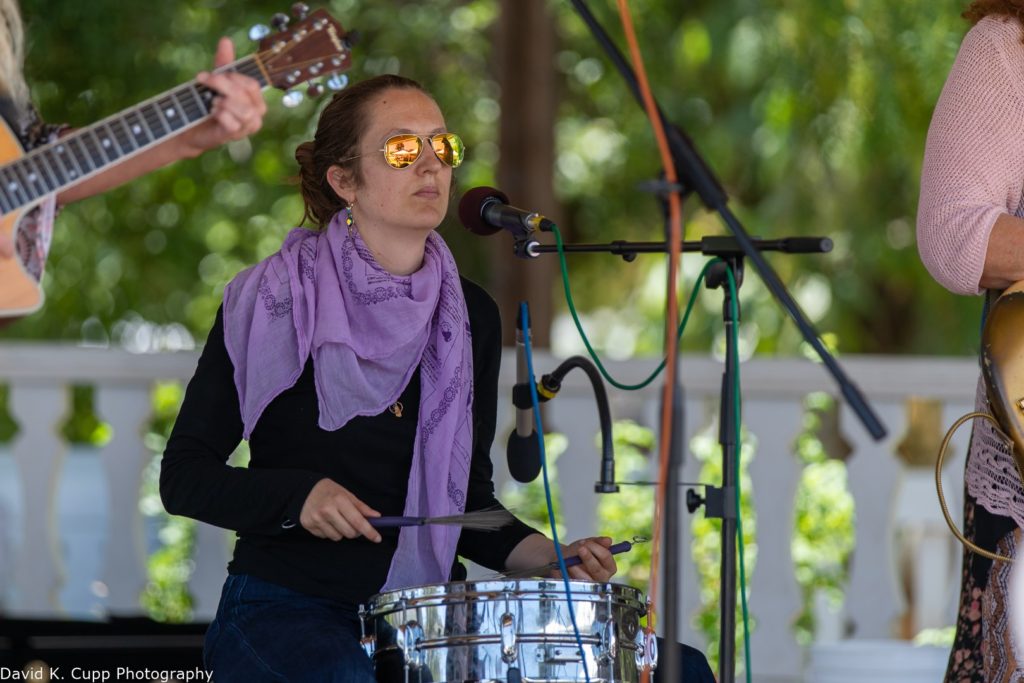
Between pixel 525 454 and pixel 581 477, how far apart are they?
1794 millimetres

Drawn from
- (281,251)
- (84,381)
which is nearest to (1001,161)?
(281,251)

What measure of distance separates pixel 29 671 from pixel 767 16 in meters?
4.65

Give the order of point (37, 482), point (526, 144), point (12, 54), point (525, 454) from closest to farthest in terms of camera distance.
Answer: point (525, 454)
point (12, 54)
point (37, 482)
point (526, 144)

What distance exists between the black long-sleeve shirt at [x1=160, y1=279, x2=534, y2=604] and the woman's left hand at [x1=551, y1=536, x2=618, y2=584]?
0.29 metres

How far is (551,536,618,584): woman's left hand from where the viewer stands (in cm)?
312

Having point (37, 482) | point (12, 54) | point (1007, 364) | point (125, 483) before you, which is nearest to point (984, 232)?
point (1007, 364)

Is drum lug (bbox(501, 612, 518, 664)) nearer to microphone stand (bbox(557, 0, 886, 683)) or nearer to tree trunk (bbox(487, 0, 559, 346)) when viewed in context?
microphone stand (bbox(557, 0, 886, 683))

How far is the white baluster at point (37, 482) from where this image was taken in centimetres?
455

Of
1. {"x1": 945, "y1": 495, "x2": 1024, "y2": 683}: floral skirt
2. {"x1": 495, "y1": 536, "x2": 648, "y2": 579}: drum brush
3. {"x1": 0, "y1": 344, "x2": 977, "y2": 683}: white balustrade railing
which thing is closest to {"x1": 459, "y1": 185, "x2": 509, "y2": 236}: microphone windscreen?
{"x1": 495, "y1": 536, "x2": 648, "y2": 579}: drum brush

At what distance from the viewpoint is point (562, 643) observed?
276cm

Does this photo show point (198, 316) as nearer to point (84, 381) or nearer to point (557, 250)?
point (84, 381)

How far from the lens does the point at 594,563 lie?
10.2ft

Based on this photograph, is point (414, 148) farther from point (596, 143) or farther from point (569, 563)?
point (596, 143)

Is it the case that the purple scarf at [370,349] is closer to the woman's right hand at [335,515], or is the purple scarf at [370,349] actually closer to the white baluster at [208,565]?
the woman's right hand at [335,515]
